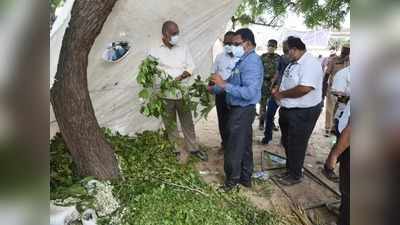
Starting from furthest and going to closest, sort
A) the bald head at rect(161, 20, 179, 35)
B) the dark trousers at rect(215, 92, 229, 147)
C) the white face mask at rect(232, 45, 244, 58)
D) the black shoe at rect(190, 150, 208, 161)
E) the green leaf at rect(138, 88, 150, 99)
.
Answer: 1. the black shoe at rect(190, 150, 208, 161)
2. the dark trousers at rect(215, 92, 229, 147)
3. the bald head at rect(161, 20, 179, 35)
4. the green leaf at rect(138, 88, 150, 99)
5. the white face mask at rect(232, 45, 244, 58)

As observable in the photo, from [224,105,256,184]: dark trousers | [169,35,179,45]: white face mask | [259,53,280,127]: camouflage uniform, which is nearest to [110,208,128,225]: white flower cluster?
[224,105,256,184]: dark trousers

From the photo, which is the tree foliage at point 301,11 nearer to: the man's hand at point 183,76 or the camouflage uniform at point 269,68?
the man's hand at point 183,76

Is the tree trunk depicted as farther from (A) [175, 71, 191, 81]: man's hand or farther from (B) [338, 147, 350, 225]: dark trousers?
(B) [338, 147, 350, 225]: dark trousers

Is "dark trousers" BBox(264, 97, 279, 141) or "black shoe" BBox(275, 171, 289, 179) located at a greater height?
"dark trousers" BBox(264, 97, 279, 141)

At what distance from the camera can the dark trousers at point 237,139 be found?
139 inches

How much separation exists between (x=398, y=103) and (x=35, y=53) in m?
1.14

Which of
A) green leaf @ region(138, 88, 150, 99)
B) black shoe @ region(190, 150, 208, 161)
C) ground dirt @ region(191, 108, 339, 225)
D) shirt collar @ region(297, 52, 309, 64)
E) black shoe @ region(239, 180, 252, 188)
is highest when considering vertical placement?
shirt collar @ region(297, 52, 309, 64)

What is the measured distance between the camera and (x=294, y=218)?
311cm

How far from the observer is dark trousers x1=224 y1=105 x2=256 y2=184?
3521mm

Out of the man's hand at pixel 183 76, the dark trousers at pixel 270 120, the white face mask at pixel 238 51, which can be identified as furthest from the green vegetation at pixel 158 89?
Answer: the dark trousers at pixel 270 120

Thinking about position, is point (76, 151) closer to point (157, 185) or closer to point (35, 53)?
point (157, 185)

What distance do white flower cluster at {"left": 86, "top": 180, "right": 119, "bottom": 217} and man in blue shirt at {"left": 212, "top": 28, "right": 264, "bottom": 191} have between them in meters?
1.06

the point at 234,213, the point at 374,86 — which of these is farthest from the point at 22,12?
the point at 234,213

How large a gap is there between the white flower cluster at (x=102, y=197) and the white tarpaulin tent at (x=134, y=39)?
42.2 inches
